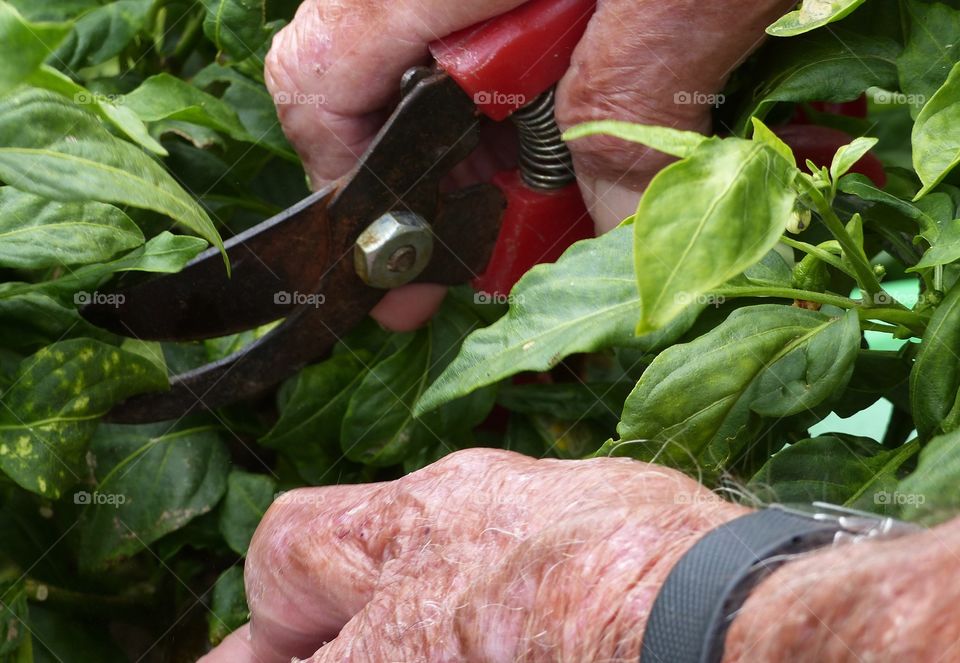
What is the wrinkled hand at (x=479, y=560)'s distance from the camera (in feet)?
1.52

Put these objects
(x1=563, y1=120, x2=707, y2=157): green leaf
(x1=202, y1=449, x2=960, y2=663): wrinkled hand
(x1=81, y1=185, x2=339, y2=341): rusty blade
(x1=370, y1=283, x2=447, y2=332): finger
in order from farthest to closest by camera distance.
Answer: (x1=370, y1=283, x2=447, y2=332): finger < (x1=81, y1=185, x2=339, y2=341): rusty blade < (x1=563, y1=120, x2=707, y2=157): green leaf < (x1=202, y1=449, x2=960, y2=663): wrinkled hand

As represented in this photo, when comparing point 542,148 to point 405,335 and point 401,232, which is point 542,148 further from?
point 405,335

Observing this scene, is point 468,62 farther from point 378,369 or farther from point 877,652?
point 877,652

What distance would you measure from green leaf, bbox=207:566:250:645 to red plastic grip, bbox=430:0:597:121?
457 mm

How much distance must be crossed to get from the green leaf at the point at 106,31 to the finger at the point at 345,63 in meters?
0.20

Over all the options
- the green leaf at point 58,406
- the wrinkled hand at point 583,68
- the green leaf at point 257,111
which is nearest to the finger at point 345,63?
the wrinkled hand at point 583,68

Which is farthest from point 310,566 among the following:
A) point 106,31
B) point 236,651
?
point 106,31

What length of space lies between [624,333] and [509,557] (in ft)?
0.55

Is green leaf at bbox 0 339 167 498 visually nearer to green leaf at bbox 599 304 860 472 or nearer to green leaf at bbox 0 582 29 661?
green leaf at bbox 0 582 29 661

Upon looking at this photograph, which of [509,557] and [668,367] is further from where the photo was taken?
[668,367]

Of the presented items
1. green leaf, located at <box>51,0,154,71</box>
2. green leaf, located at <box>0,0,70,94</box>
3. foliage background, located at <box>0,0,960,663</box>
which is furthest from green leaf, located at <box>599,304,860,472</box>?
green leaf, located at <box>51,0,154,71</box>

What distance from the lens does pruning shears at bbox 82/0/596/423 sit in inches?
29.8

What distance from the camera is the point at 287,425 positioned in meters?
0.96

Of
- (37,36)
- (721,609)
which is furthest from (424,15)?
(721,609)
